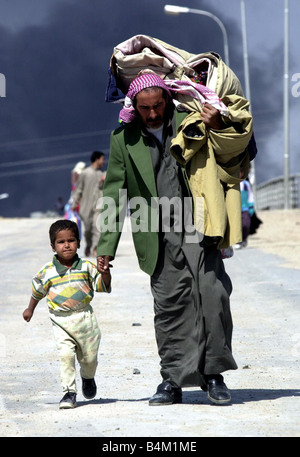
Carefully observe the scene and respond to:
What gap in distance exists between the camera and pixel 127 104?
6.95 m

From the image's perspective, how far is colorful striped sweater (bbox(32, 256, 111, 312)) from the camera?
687 centimetres

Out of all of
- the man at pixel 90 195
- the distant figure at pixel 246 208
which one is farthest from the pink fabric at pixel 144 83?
the distant figure at pixel 246 208

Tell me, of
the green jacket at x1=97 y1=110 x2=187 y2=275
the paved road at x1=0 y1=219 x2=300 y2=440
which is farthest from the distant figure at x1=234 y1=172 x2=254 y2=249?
the green jacket at x1=97 y1=110 x2=187 y2=275

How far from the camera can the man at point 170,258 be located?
679cm

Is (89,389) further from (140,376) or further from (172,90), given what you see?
(172,90)

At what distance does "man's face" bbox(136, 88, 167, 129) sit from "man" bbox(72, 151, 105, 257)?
42.3 ft

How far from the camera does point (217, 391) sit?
6781 millimetres

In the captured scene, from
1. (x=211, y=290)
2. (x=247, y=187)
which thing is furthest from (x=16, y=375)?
(x=247, y=187)

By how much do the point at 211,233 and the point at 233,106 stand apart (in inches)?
28.4

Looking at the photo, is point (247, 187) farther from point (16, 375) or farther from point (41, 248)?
point (16, 375)

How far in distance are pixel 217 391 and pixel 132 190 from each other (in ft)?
4.07

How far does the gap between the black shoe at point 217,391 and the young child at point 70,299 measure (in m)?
0.67

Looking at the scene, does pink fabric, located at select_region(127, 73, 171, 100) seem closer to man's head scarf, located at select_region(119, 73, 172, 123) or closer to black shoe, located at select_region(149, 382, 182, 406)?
man's head scarf, located at select_region(119, 73, 172, 123)

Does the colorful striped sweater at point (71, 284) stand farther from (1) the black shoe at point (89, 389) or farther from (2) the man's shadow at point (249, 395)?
(2) the man's shadow at point (249, 395)
